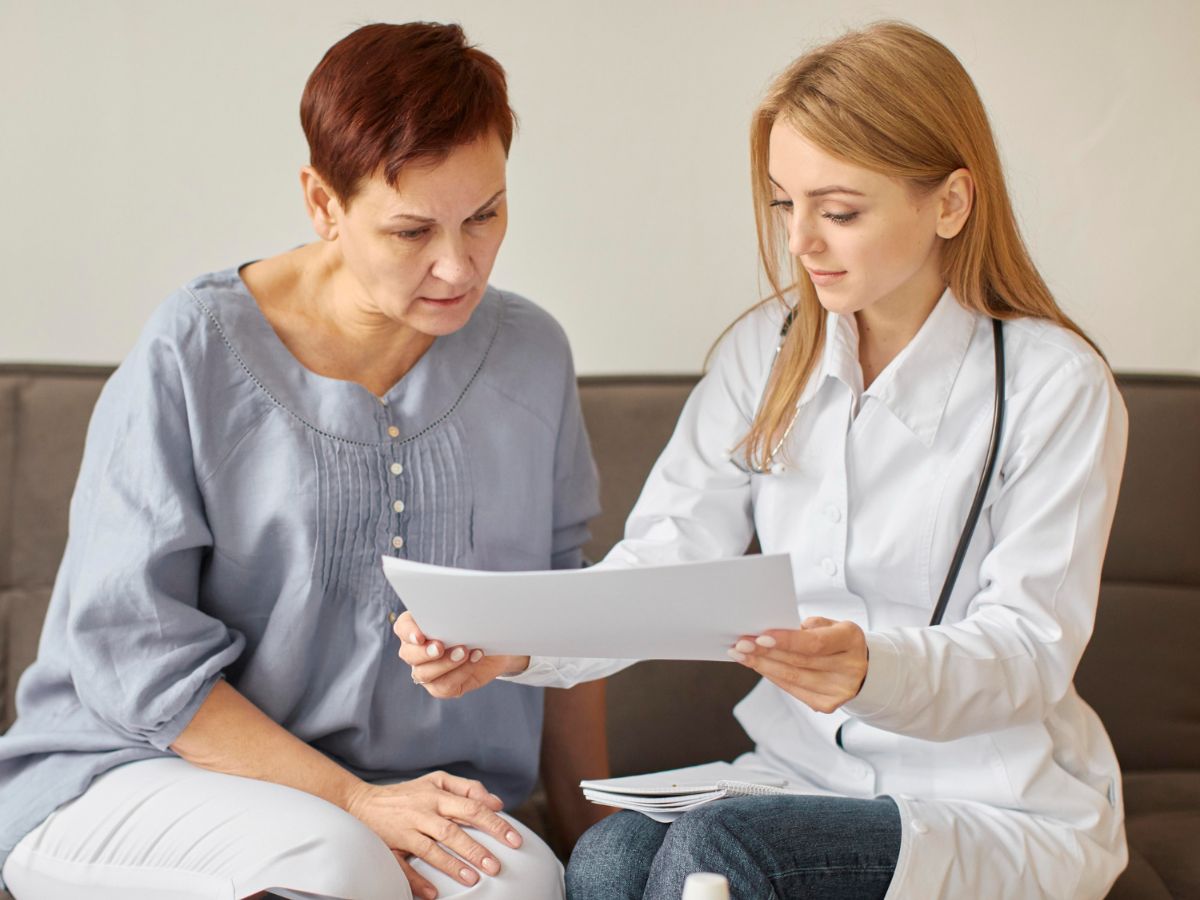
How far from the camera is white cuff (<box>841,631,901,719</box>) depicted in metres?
A: 1.38

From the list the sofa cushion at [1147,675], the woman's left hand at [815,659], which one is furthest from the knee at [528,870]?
the sofa cushion at [1147,675]

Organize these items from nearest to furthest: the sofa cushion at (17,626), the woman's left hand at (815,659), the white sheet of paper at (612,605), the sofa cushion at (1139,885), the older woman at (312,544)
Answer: the white sheet of paper at (612,605) < the woman's left hand at (815,659) < the older woman at (312,544) < the sofa cushion at (1139,885) < the sofa cushion at (17,626)

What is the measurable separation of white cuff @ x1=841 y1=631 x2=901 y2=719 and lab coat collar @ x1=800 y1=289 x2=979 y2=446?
319 millimetres

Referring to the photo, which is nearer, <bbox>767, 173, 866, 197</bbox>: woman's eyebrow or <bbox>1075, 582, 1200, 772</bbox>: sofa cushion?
<bbox>767, 173, 866, 197</bbox>: woman's eyebrow

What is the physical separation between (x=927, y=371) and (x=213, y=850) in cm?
100

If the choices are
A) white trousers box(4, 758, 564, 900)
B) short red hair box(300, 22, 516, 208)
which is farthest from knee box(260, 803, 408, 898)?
short red hair box(300, 22, 516, 208)

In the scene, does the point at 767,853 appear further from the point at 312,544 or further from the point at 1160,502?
the point at 1160,502

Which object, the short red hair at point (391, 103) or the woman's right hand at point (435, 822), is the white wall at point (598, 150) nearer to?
the short red hair at point (391, 103)

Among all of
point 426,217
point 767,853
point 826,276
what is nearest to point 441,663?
point 767,853

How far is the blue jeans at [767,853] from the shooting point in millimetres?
1396

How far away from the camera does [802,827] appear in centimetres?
145

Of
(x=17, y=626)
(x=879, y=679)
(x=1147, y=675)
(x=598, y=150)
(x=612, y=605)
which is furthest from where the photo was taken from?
(x=598, y=150)

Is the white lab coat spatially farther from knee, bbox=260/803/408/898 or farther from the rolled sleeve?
the rolled sleeve

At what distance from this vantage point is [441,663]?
147 cm
